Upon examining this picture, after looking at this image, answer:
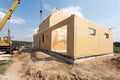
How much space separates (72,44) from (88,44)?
6.28ft

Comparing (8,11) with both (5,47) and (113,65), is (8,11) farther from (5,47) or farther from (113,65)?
(113,65)

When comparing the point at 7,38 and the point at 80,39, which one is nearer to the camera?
the point at 80,39

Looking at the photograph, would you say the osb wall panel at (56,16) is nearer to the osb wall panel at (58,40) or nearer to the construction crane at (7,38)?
the osb wall panel at (58,40)

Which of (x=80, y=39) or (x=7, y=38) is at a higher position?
(x=7, y=38)

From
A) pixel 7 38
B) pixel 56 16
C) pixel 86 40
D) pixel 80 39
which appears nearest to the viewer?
pixel 80 39

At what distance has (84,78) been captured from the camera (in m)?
6.19

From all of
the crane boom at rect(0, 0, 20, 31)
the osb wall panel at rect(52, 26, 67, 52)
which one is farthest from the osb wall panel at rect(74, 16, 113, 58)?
the crane boom at rect(0, 0, 20, 31)

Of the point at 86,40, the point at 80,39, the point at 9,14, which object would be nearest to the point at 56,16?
the point at 9,14

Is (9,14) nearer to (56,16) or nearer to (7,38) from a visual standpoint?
(7,38)

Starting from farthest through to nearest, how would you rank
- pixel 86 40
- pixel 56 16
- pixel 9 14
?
pixel 9 14 → pixel 56 16 → pixel 86 40

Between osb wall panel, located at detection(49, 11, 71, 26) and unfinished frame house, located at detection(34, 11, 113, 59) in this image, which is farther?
osb wall panel, located at detection(49, 11, 71, 26)

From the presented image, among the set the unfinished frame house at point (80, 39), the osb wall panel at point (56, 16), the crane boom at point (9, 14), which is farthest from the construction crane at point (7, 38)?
the unfinished frame house at point (80, 39)

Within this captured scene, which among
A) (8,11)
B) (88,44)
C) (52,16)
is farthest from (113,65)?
(8,11)

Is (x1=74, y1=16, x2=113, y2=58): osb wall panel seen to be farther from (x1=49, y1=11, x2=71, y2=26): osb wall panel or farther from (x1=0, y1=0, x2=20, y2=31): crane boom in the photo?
(x1=0, y1=0, x2=20, y2=31): crane boom
